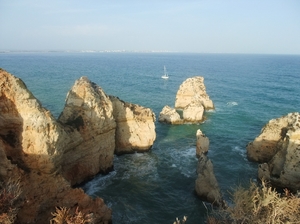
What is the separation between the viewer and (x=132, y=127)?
110 feet

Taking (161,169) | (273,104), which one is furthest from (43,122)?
(273,104)

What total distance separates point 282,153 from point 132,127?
16.5 meters

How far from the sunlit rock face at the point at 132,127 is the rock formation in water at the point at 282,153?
42.8 feet

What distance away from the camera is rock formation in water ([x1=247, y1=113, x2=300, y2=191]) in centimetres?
2586

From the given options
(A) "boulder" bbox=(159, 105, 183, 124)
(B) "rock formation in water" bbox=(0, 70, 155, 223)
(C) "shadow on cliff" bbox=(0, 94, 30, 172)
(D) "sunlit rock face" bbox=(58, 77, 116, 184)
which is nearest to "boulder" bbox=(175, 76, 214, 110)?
(A) "boulder" bbox=(159, 105, 183, 124)

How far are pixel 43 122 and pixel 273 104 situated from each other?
5490 cm

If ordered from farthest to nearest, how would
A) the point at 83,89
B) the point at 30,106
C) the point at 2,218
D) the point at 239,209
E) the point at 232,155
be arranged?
the point at 232,155 → the point at 83,89 → the point at 30,106 → the point at 239,209 → the point at 2,218

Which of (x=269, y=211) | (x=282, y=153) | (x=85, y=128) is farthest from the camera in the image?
(x=282, y=153)

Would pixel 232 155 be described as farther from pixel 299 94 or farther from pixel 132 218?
pixel 299 94

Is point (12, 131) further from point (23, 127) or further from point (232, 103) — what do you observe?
point (232, 103)

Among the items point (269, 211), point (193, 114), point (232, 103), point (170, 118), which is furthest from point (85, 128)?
point (232, 103)

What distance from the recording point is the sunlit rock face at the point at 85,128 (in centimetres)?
2497

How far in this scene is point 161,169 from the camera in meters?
30.7

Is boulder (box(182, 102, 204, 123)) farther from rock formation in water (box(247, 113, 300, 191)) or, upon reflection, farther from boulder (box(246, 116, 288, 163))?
rock formation in water (box(247, 113, 300, 191))
